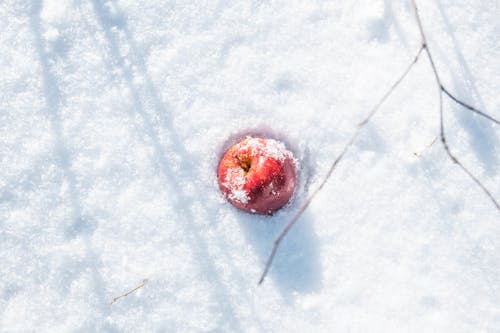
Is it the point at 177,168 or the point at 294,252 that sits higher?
the point at 177,168

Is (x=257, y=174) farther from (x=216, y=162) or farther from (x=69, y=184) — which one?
(x=69, y=184)

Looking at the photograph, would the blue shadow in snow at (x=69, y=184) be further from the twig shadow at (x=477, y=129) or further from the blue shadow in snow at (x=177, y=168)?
the twig shadow at (x=477, y=129)

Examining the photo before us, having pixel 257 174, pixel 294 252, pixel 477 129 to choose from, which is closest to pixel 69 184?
pixel 257 174

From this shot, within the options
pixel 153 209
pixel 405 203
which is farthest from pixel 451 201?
pixel 153 209

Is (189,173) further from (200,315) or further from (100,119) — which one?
(200,315)

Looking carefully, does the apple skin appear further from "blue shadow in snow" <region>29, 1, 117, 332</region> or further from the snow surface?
"blue shadow in snow" <region>29, 1, 117, 332</region>
